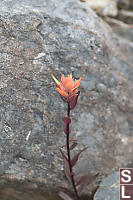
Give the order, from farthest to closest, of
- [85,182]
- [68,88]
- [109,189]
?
1. [109,189]
2. [85,182]
3. [68,88]

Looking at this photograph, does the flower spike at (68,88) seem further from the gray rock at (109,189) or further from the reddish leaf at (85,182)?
the gray rock at (109,189)

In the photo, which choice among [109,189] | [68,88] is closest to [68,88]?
[68,88]

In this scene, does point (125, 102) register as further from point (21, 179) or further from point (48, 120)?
point (21, 179)

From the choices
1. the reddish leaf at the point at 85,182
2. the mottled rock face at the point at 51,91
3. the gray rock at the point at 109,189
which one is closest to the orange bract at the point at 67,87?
the mottled rock face at the point at 51,91

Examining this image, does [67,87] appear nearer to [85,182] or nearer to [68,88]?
[68,88]

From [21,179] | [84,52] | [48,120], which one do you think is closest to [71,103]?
[48,120]

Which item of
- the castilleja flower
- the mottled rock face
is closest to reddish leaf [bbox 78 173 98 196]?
the mottled rock face
